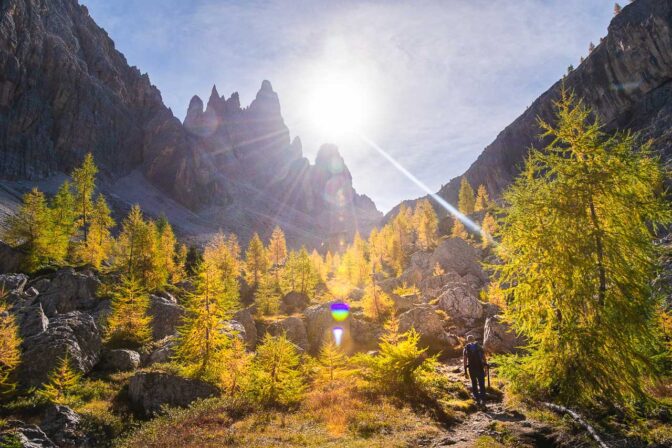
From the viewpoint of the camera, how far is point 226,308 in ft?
80.5

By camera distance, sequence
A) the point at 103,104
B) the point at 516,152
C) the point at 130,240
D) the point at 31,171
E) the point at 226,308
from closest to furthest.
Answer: the point at 226,308 → the point at 130,240 → the point at 31,171 → the point at 516,152 → the point at 103,104

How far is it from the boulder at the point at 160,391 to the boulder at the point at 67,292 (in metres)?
18.3

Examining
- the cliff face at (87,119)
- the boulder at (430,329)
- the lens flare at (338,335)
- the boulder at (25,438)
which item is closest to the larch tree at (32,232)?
the boulder at (25,438)

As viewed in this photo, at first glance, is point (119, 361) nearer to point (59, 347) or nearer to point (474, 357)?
point (59, 347)

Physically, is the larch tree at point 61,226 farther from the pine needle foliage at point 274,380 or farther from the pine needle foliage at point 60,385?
the pine needle foliage at point 274,380

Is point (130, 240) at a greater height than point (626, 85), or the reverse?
point (626, 85)

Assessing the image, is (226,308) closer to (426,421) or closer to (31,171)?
(426,421)

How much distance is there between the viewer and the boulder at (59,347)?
21656mm

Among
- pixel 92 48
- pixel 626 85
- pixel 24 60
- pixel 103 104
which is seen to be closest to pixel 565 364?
pixel 626 85

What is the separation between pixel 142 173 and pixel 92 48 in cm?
5925

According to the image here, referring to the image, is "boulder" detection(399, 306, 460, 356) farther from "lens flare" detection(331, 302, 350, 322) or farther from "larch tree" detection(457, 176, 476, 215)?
"larch tree" detection(457, 176, 476, 215)

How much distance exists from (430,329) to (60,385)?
29812mm

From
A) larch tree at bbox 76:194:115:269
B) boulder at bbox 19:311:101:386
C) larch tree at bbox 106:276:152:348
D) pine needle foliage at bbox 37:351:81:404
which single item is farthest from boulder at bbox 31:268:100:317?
pine needle foliage at bbox 37:351:81:404

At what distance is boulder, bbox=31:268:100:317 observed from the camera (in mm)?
33469
